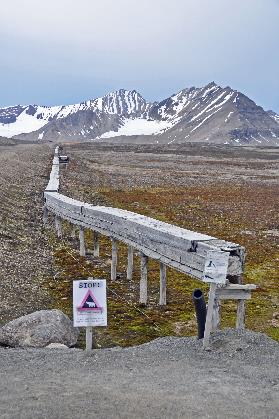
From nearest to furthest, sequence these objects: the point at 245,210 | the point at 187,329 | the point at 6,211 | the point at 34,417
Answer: the point at 34,417 → the point at 187,329 → the point at 6,211 → the point at 245,210

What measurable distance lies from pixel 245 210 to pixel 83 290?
27.0 m

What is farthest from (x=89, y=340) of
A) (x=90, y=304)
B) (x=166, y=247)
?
(x=166, y=247)

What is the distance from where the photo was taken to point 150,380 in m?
8.77

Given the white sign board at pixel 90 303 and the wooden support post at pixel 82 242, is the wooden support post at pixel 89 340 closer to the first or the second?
the white sign board at pixel 90 303

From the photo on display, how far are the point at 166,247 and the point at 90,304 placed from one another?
4276mm

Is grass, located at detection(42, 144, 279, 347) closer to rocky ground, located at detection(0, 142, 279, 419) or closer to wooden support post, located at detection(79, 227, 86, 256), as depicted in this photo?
rocky ground, located at detection(0, 142, 279, 419)

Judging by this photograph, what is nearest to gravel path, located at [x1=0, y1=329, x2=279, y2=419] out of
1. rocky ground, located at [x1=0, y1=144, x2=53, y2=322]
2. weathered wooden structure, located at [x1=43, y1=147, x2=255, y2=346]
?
weathered wooden structure, located at [x1=43, y1=147, x2=255, y2=346]

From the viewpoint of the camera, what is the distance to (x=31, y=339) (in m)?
11.3

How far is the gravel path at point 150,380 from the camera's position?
765 centimetres

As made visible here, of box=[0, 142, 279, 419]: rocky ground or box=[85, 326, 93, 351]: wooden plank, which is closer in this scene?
box=[0, 142, 279, 419]: rocky ground

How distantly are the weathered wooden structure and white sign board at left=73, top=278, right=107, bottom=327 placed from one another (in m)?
1.84

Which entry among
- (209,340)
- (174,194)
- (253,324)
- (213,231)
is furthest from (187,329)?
(174,194)

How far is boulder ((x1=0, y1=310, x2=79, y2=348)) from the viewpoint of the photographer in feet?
37.2

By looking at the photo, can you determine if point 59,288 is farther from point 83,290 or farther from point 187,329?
point 83,290
